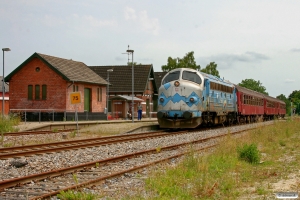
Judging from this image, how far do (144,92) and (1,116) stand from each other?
30716 millimetres

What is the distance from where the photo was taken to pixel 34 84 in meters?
38.9

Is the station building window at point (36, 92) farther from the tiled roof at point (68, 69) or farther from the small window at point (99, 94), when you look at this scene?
the small window at point (99, 94)

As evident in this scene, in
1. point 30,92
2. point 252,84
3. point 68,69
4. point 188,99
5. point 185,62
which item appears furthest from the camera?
point 252,84

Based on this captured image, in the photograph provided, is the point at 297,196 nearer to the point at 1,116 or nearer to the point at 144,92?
the point at 1,116

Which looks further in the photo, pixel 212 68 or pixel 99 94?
pixel 212 68

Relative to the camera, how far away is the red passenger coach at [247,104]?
35.3 metres

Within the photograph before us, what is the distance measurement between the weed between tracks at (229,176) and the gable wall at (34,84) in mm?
25456

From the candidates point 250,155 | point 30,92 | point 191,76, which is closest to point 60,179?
point 250,155

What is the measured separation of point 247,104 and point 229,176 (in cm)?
2984

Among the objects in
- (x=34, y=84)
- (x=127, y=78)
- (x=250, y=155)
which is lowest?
(x=250, y=155)

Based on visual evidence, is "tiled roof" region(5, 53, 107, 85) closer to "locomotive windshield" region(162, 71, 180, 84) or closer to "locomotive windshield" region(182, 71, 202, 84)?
"locomotive windshield" region(162, 71, 180, 84)

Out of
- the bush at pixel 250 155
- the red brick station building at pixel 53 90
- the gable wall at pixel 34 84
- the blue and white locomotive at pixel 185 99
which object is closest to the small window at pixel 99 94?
the red brick station building at pixel 53 90

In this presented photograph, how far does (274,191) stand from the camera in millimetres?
7727

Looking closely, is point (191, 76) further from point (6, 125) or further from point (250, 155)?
point (250, 155)
